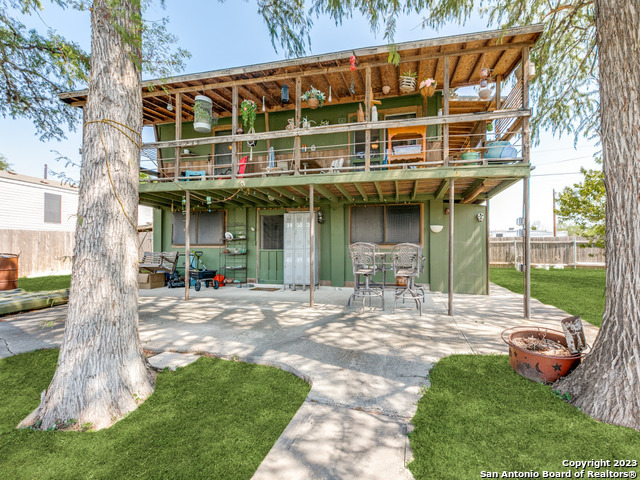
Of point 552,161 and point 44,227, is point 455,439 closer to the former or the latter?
point 44,227

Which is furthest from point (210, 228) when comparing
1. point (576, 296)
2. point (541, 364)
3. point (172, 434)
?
point (576, 296)

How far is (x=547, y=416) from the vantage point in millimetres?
2170

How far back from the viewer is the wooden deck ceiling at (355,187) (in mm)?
5617

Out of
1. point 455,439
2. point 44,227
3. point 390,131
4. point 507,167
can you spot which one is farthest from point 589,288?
point 44,227

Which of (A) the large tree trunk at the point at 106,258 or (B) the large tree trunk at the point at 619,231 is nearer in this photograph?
(B) the large tree trunk at the point at 619,231

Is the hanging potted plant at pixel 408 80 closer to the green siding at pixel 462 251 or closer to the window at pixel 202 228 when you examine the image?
the green siding at pixel 462 251

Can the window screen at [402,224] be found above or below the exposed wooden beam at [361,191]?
below

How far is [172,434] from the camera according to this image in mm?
2074


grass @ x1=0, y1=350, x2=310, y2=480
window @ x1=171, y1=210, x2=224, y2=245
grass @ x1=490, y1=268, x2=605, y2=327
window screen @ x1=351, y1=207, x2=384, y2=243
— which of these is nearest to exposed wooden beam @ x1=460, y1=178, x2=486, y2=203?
window screen @ x1=351, y1=207, x2=384, y2=243

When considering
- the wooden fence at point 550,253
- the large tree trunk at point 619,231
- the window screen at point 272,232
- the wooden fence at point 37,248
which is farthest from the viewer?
the wooden fence at point 550,253

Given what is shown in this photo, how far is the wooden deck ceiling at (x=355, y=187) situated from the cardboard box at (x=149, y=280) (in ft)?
7.32

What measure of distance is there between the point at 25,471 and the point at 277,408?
155cm

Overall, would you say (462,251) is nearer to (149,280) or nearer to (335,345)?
(335,345)

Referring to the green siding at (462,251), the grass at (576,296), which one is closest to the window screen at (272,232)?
the green siding at (462,251)
